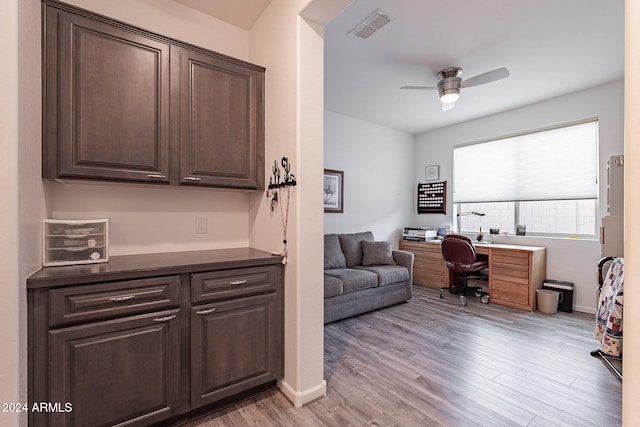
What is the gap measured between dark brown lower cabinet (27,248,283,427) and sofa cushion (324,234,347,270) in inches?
76.6

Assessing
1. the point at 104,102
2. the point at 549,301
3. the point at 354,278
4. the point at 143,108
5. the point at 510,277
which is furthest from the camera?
the point at 510,277

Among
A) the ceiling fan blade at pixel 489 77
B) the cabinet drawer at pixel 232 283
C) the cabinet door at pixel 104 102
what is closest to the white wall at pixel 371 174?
the ceiling fan blade at pixel 489 77

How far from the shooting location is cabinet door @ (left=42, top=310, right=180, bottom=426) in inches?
52.0

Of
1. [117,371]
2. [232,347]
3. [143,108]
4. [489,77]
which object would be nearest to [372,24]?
[489,77]

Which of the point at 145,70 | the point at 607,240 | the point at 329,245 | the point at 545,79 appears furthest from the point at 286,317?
the point at 545,79

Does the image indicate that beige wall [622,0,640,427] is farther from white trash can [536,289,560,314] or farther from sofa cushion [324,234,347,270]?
white trash can [536,289,560,314]

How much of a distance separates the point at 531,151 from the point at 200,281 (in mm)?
4685

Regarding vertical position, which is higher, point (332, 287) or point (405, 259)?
point (405, 259)

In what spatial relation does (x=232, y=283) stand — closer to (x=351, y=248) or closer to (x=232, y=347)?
(x=232, y=347)

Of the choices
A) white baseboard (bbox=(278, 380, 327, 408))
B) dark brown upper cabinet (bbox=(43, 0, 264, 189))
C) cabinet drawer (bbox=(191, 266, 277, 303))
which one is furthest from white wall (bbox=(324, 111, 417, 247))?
white baseboard (bbox=(278, 380, 327, 408))

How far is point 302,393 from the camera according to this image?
1833 millimetres

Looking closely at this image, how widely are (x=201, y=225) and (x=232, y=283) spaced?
689 millimetres

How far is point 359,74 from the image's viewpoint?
3262 millimetres

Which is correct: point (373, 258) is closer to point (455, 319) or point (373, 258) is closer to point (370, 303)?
point (370, 303)
